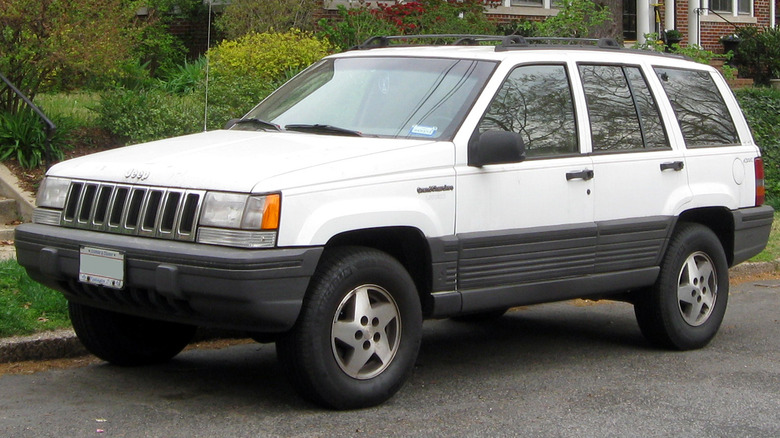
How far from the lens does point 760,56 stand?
23.7 metres

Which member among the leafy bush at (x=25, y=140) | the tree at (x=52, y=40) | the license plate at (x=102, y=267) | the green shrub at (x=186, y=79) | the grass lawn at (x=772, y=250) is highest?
the tree at (x=52, y=40)

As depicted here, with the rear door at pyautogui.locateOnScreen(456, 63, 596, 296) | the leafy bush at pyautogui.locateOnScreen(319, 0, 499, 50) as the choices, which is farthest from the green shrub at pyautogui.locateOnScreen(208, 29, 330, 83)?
the rear door at pyautogui.locateOnScreen(456, 63, 596, 296)

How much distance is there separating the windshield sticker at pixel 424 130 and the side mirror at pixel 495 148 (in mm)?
210

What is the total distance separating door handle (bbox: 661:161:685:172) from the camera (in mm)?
7125

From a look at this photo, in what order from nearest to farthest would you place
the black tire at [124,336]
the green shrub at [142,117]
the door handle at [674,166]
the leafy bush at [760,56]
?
1. the black tire at [124,336]
2. the door handle at [674,166]
3. the green shrub at [142,117]
4. the leafy bush at [760,56]

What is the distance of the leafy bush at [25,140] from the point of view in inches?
433

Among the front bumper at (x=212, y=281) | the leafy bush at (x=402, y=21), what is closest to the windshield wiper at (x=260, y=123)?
the front bumper at (x=212, y=281)

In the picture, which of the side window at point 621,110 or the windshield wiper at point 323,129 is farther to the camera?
the side window at point 621,110

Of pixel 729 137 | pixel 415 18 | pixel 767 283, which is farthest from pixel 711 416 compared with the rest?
pixel 415 18

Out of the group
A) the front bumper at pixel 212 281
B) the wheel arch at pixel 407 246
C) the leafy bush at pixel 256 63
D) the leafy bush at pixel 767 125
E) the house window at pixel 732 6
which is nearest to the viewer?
the front bumper at pixel 212 281

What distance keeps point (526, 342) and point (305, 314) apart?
2.75m

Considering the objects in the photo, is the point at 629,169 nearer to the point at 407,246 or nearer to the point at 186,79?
the point at 407,246

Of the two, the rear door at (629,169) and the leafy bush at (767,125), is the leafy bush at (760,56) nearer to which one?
the leafy bush at (767,125)

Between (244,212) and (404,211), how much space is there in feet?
2.95
